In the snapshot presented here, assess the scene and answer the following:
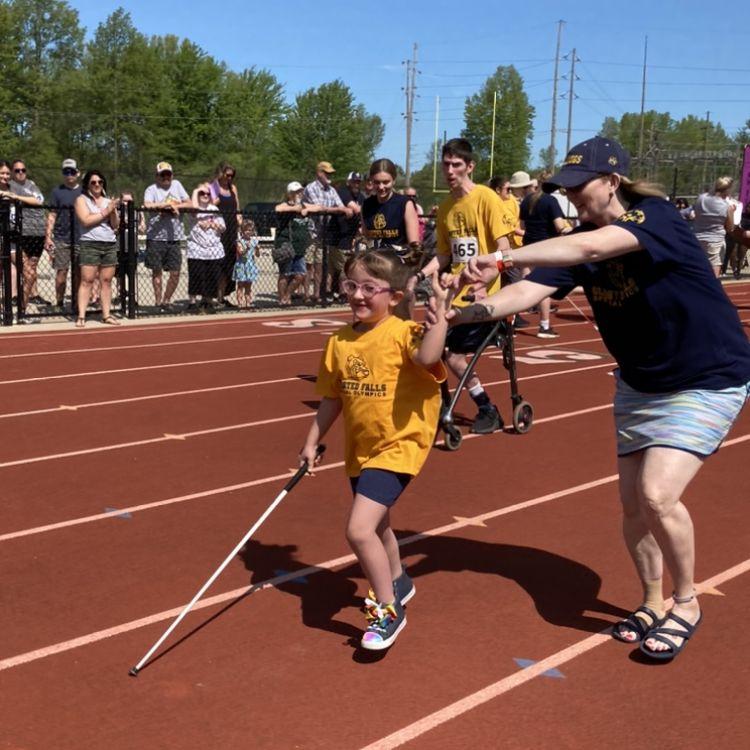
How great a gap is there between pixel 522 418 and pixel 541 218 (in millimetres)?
4780

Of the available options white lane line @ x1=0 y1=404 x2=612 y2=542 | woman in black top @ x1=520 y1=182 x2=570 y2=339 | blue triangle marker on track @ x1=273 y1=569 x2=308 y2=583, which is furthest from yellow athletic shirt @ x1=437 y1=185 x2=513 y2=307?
woman in black top @ x1=520 y1=182 x2=570 y2=339

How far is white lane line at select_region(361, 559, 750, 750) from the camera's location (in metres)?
3.32

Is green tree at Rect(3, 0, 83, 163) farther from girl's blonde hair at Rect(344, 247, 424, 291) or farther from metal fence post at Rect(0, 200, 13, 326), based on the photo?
girl's blonde hair at Rect(344, 247, 424, 291)

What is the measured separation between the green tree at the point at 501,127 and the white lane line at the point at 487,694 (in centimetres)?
9228

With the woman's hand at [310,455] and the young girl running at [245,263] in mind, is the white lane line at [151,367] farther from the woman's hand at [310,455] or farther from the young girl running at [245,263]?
the woman's hand at [310,455]

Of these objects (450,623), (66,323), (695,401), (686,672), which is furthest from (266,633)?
(66,323)

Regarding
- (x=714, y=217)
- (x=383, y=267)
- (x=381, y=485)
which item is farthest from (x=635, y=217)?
(x=714, y=217)

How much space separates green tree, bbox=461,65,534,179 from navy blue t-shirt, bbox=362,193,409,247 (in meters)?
87.0

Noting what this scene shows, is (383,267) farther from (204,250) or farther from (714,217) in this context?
(714,217)

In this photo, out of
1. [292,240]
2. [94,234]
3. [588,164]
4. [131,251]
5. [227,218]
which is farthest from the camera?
[292,240]

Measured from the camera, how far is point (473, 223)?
7465 millimetres

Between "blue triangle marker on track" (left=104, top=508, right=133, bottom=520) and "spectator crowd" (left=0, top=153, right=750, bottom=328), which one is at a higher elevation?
"spectator crowd" (left=0, top=153, right=750, bottom=328)

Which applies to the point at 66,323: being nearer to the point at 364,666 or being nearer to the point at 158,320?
the point at 158,320

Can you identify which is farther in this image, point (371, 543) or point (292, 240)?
Answer: point (292, 240)
